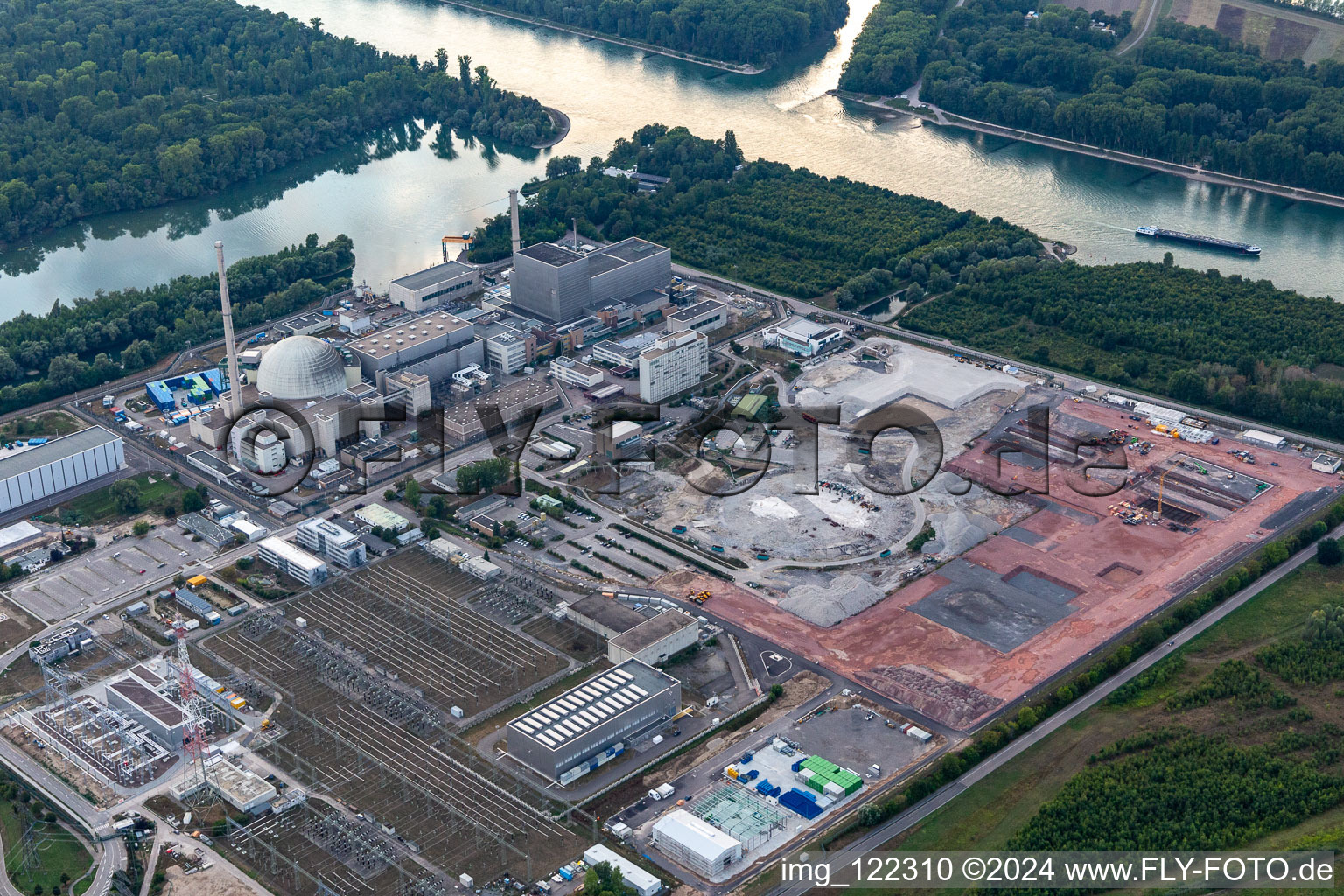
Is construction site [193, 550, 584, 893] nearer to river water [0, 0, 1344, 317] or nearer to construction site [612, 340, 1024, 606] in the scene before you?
construction site [612, 340, 1024, 606]

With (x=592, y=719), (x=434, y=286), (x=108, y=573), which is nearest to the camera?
(x=592, y=719)

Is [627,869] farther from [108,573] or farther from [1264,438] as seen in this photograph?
[1264,438]

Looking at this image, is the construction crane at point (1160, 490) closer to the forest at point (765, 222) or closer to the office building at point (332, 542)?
the forest at point (765, 222)

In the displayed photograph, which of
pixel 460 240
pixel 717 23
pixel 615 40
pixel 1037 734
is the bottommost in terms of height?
pixel 1037 734

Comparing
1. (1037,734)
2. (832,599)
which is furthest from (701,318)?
(1037,734)

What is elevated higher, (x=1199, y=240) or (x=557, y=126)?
(x=557, y=126)

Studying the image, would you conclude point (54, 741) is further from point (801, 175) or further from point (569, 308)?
point (801, 175)

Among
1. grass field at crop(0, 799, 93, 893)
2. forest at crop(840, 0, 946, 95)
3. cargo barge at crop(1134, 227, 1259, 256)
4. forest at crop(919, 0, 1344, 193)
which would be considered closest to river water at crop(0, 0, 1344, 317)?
cargo barge at crop(1134, 227, 1259, 256)

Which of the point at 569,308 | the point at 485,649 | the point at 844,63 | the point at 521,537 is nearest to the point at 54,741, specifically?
the point at 485,649
